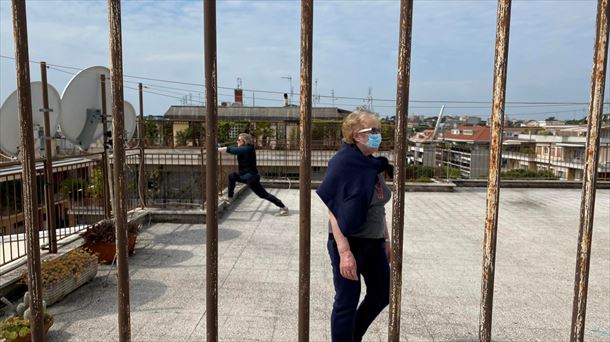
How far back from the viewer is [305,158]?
1.20 metres

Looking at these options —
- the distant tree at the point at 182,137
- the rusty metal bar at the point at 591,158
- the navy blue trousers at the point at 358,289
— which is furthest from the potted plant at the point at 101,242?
the distant tree at the point at 182,137

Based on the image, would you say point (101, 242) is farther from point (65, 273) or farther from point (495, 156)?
point (495, 156)

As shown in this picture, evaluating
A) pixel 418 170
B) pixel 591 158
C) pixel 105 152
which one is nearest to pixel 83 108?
pixel 105 152

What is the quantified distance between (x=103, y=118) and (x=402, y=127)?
5172 mm

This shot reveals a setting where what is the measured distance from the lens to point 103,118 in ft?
17.9

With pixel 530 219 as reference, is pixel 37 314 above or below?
above

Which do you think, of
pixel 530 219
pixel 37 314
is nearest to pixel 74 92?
pixel 37 314

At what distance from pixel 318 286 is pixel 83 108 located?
3694mm

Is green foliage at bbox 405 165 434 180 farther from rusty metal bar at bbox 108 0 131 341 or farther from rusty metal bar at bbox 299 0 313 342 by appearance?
rusty metal bar at bbox 108 0 131 341

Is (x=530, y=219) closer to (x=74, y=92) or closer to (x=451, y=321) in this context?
(x=451, y=321)

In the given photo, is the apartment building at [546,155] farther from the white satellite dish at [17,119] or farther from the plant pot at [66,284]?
the white satellite dish at [17,119]

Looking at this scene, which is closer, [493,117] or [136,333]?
[493,117]

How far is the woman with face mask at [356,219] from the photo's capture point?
2488 millimetres

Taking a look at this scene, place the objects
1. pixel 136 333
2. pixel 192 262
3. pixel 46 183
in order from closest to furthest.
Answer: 1. pixel 136 333
2. pixel 46 183
3. pixel 192 262
